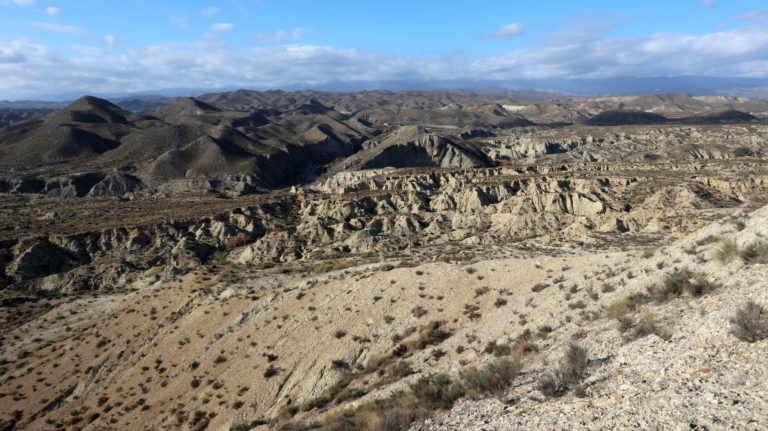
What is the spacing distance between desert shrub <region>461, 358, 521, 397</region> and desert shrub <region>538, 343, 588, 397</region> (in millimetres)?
793

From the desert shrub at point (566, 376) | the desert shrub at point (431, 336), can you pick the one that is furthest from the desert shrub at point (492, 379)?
the desert shrub at point (431, 336)

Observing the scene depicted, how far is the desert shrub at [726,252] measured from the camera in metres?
11.7

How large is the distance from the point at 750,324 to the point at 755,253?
4556 millimetres

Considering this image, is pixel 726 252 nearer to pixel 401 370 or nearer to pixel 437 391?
pixel 437 391

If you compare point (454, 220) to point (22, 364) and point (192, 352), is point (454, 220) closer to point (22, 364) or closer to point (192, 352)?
point (192, 352)

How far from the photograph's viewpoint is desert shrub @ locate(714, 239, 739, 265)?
11680mm

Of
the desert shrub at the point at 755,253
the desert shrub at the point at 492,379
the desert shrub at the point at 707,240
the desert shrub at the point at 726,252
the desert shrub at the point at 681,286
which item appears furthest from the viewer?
the desert shrub at the point at 707,240

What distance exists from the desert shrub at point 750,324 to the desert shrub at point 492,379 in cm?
407

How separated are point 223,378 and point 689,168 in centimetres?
6441

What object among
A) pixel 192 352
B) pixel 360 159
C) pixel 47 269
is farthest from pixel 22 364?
pixel 360 159

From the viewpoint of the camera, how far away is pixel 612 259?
17703 mm

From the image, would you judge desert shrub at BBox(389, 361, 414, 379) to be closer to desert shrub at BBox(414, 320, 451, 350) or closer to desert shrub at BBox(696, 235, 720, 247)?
desert shrub at BBox(414, 320, 451, 350)

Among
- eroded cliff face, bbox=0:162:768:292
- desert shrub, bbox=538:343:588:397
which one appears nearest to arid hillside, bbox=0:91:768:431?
desert shrub, bbox=538:343:588:397

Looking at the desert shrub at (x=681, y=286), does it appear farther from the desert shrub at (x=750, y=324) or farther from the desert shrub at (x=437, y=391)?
the desert shrub at (x=437, y=391)
